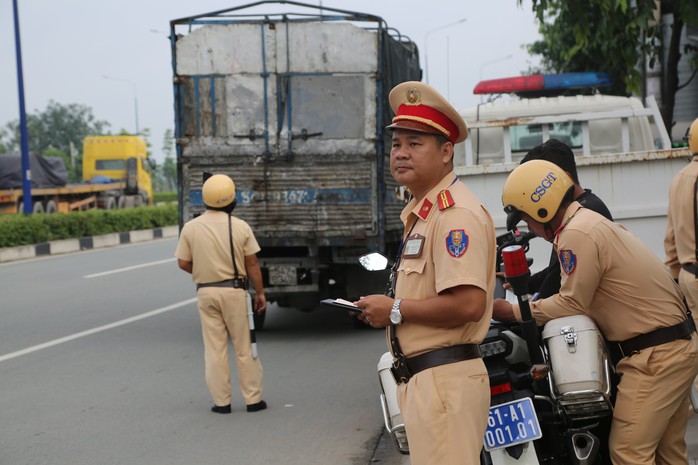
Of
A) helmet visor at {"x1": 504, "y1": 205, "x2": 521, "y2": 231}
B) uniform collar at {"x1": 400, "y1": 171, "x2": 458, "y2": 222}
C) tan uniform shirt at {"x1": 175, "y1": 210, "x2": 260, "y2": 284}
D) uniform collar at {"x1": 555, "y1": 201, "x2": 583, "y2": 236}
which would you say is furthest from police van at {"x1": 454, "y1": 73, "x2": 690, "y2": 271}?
uniform collar at {"x1": 400, "y1": 171, "x2": 458, "y2": 222}

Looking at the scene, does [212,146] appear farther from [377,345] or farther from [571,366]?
[571,366]

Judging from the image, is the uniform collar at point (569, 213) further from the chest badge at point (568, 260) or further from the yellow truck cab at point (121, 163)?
the yellow truck cab at point (121, 163)

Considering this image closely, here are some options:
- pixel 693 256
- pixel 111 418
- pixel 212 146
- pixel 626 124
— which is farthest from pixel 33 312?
pixel 693 256

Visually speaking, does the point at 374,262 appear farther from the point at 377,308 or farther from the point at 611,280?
the point at 611,280

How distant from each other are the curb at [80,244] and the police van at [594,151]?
1594 cm

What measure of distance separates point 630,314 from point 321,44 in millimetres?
7622

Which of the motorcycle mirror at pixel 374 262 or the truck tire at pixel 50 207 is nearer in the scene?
the motorcycle mirror at pixel 374 262

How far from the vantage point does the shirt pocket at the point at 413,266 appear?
351 centimetres

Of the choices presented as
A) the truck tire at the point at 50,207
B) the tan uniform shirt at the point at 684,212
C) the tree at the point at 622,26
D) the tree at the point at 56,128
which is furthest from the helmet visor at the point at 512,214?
the tree at the point at 56,128

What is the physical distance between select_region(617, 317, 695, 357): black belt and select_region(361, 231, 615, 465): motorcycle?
12cm

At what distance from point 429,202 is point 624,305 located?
3.81ft

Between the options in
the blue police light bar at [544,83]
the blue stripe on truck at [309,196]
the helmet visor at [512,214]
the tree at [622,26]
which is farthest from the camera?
the blue police light bar at [544,83]

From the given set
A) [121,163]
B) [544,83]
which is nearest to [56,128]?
[121,163]

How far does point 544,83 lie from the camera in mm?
16469
